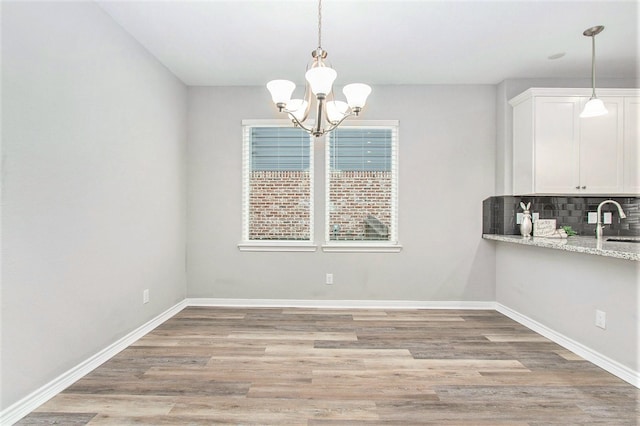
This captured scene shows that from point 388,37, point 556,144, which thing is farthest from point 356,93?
point 556,144

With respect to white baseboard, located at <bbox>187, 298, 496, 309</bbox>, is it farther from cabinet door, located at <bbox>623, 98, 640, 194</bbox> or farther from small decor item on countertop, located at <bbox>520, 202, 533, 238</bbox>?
cabinet door, located at <bbox>623, 98, 640, 194</bbox>

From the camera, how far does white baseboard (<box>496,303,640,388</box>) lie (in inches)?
93.3

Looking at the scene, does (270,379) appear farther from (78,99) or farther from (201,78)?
(201,78)

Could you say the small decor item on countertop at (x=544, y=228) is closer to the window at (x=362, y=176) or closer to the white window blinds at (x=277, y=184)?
the window at (x=362, y=176)

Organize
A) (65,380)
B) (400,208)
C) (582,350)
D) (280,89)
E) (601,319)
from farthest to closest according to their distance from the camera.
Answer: (400,208) < (582,350) < (601,319) < (65,380) < (280,89)

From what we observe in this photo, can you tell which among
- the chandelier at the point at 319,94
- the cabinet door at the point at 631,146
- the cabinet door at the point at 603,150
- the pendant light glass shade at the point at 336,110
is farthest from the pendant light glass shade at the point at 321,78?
the cabinet door at the point at 631,146

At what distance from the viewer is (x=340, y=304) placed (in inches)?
163

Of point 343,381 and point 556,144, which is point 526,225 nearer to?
point 556,144

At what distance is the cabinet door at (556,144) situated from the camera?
3.54 metres

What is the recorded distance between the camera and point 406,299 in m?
4.15

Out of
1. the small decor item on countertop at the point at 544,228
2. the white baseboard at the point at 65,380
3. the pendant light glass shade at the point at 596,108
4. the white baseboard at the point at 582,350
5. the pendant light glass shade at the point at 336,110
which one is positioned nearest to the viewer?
the white baseboard at the point at 65,380

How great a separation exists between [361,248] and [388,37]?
2.27 metres

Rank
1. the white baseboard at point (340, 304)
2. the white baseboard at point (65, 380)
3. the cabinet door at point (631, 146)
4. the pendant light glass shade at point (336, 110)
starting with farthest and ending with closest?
the white baseboard at point (340, 304) → the cabinet door at point (631, 146) → the pendant light glass shade at point (336, 110) → the white baseboard at point (65, 380)

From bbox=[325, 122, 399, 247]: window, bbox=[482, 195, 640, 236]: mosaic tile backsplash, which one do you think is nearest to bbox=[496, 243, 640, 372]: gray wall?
bbox=[482, 195, 640, 236]: mosaic tile backsplash
